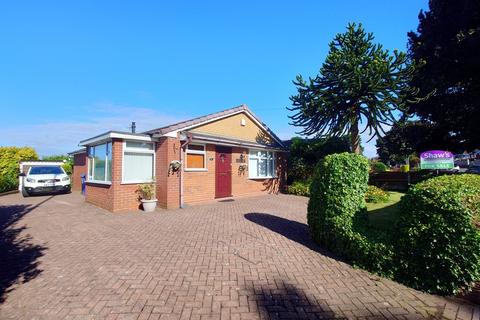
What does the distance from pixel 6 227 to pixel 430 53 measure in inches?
936

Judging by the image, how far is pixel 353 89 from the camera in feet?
41.1

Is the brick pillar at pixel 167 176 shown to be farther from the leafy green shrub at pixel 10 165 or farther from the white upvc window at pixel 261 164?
the leafy green shrub at pixel 10 165

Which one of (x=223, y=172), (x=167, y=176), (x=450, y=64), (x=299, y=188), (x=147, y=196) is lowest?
(x=299, y=188)

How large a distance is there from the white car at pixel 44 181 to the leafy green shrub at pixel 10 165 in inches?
129

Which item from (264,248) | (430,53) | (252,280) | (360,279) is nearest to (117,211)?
(264,248)

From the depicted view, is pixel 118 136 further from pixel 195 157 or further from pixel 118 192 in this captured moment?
pixel 195 157

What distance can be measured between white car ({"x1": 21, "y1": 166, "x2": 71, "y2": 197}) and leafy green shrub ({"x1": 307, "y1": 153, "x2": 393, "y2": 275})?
49.4 ft

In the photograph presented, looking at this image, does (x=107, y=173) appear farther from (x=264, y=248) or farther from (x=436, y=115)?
(x=436, y=115)

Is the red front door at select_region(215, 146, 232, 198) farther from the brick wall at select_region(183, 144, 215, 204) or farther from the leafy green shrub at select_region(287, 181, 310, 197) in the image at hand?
the leafy green shrub at select_region(287, 181, 310, 197)

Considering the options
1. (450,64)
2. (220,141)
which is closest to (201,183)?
(220,141)

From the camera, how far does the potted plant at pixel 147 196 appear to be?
941 centimetres

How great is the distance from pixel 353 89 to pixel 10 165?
22.9m

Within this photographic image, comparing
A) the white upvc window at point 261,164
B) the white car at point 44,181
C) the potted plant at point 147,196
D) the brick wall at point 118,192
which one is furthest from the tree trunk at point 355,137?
the white car at point 44,181

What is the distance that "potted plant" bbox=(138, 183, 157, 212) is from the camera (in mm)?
9406
